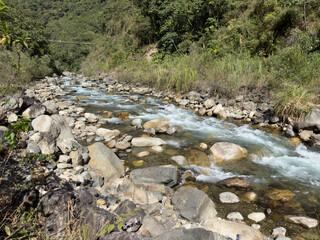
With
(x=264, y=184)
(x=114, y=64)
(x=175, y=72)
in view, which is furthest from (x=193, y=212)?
(x=114, y=64)

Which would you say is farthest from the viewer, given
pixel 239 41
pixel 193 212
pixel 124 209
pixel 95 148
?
pixel 239 41

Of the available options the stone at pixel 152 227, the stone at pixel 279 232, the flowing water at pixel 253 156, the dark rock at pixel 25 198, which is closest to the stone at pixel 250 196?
the flowing water at pixel 253 156

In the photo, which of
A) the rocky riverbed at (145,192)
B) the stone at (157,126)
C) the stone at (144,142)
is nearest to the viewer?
the rocky riverbed at (145,192)

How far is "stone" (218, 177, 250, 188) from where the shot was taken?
3.75m

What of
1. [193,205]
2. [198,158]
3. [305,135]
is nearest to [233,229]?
[193,205]

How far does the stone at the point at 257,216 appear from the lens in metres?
2.97

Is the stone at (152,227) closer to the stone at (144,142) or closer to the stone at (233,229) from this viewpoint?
the stone at (233,229)

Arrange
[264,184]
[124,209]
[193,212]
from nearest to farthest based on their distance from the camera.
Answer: [124,209] < [193,212] < [264,184]

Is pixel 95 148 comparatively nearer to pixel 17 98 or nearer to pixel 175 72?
pixel 17 98

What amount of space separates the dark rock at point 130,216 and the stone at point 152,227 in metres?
0.07

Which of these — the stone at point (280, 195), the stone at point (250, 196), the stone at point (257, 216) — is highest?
the stone at point (257, 216)

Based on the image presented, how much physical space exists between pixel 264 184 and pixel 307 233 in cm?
113

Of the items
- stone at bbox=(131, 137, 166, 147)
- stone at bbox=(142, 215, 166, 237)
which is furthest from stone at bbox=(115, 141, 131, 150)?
stone at bbox=(142, 215, 166, 237)

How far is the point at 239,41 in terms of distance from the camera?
11727 millimetres
